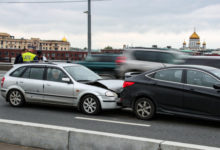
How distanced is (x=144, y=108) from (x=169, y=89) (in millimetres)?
806

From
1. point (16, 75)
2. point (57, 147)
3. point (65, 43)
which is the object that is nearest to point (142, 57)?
point (16, 75)

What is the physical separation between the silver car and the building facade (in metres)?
146

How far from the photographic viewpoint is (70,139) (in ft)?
16.0

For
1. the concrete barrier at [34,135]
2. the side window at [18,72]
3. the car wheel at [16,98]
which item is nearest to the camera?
the concrete barrier at [34,135]

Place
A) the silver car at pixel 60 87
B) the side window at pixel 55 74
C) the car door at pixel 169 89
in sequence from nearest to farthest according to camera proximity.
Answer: the car door at pixel 169 89 → the silver car at pixel 60 87 → the side window at pixel 55 74

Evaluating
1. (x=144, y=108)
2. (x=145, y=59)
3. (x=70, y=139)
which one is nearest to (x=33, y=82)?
(x=144, y=108)

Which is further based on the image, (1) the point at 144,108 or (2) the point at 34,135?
(1) the point at 144,108

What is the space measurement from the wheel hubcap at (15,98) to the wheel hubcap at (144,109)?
3.88 meters

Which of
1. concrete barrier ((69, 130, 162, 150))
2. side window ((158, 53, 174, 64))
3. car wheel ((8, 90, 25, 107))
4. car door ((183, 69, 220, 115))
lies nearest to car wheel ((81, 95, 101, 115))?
car wheel ((8, 90, 25, 107))

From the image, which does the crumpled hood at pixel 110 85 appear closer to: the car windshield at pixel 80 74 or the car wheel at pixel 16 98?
the car windshield at pixel 80 74

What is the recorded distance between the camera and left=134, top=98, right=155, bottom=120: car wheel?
300 inches

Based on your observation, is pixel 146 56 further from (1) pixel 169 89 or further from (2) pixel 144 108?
(1) pixel 169 89

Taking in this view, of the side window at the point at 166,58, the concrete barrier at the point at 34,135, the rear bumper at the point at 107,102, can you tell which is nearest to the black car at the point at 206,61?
the side window at the point at 166,58

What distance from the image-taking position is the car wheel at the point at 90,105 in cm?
823
